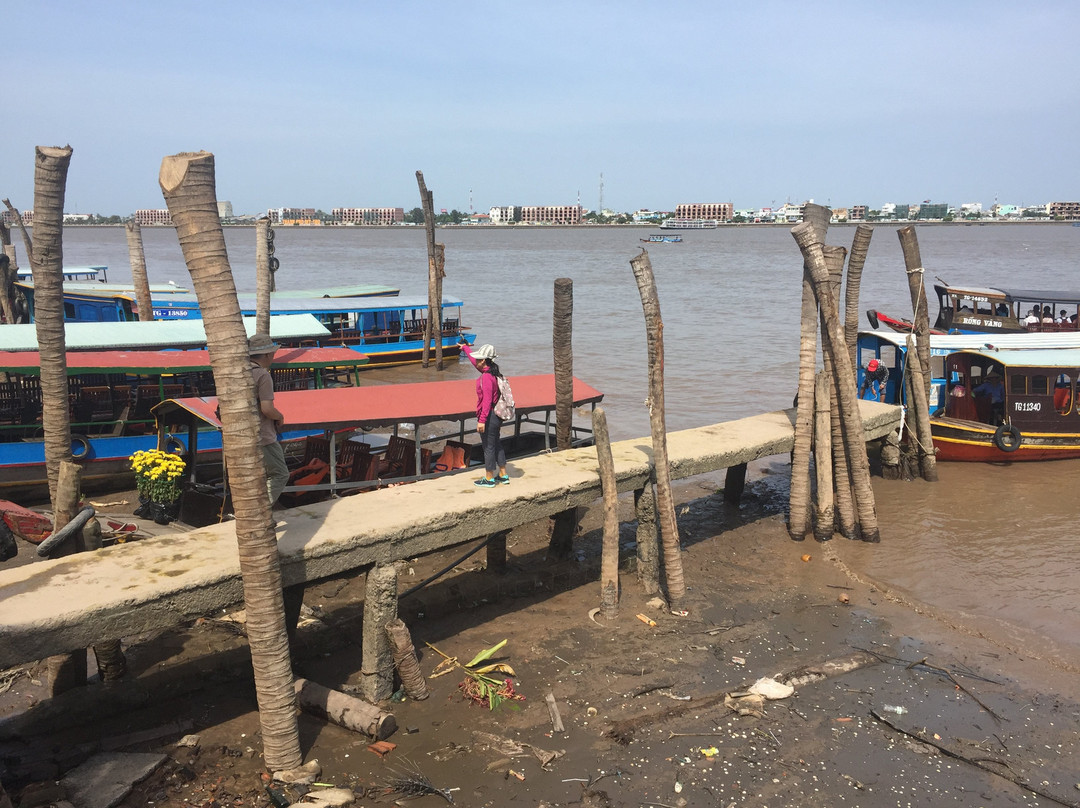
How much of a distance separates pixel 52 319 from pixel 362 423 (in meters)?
3.44

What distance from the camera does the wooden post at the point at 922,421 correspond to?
510 inches

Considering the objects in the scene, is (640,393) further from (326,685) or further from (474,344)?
(326,685)

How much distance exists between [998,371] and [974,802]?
419 inches

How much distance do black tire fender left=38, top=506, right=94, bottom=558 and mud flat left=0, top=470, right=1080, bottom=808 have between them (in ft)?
3.69

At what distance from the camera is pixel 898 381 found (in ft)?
48.0

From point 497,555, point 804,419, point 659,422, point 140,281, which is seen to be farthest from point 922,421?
point 140,281

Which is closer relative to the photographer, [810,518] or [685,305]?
[810,518]

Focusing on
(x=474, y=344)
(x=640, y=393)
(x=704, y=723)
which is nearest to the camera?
(x=704, y=723)

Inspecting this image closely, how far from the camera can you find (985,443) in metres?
14.2

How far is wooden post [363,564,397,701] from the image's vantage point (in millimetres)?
6715

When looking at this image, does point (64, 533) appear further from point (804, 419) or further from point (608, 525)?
point (804, 419)

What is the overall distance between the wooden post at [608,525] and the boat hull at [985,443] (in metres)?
8.45

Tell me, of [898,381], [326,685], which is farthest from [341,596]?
[898,381]

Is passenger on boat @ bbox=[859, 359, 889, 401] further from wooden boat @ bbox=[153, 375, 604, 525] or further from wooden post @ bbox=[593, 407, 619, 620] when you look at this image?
wooden post @ bbox=[593, 407, 619, 620]
